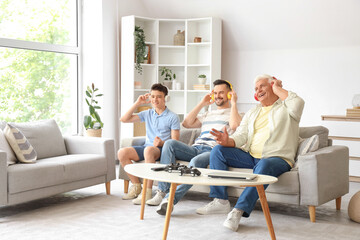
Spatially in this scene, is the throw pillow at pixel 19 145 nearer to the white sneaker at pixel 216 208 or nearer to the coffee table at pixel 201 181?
→ the coffee table at pixel 201 181

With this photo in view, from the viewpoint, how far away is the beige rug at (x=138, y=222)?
3357mm

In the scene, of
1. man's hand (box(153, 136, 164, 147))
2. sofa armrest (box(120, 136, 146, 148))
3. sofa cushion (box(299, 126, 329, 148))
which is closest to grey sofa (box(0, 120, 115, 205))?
sofa armrest (box(120, 136, 146, 148))

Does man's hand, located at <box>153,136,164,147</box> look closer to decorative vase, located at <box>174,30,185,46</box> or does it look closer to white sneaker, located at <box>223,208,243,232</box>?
white sneaker, located at <box>223,208,243,232</box>

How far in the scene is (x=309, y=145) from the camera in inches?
154

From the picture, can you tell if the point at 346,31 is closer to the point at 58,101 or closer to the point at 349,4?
the point at 349,4

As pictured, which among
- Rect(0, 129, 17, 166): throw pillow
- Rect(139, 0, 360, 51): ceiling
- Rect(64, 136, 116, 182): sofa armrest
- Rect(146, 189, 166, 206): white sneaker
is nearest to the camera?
Rect(0, 129, 17, 166): throw pillow

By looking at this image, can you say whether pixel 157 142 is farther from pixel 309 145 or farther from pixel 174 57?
pixel 174 57

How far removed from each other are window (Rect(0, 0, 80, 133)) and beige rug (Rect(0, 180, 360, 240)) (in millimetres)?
1826

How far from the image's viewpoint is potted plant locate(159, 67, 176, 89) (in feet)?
22.6

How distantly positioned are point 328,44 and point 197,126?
2574 mm

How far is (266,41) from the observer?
6688mm

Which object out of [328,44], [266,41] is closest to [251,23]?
[266,41]

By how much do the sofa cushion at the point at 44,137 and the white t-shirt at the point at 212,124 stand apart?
4.48 ft

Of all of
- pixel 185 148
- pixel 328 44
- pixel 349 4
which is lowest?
pixel 185 148
